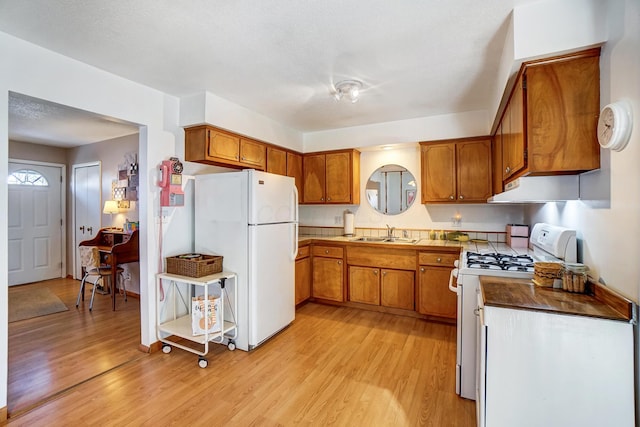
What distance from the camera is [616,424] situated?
119cm

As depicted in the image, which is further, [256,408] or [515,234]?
[515,234]

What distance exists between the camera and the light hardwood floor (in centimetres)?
185

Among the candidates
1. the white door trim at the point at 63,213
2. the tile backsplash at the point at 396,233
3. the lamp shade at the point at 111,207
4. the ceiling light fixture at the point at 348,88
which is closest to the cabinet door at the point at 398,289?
the tile backsplash at the point at 396,233

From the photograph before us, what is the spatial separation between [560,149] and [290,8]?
1604mm

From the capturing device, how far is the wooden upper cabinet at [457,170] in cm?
335

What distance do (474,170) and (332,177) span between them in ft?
5.64

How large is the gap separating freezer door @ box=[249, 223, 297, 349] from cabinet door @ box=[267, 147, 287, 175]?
2.91ft

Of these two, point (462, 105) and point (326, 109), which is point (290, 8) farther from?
point (462, 105)

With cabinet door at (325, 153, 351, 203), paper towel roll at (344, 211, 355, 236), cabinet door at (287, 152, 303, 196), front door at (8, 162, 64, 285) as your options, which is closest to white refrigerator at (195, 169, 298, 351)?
cabinet door at (287, 152, 303, 196)

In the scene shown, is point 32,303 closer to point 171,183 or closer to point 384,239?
point 171,183

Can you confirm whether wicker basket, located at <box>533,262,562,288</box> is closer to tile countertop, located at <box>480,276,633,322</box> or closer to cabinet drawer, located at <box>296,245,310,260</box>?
tile countertop, located at <box>480,276,633,322</box>

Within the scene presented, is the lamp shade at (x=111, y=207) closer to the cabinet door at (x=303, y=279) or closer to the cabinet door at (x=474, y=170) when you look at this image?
the cabinet door at (x=303, y=279)

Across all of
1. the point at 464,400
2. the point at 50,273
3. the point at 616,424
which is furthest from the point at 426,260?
the point at 50,273

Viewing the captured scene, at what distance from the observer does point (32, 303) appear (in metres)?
3.97
